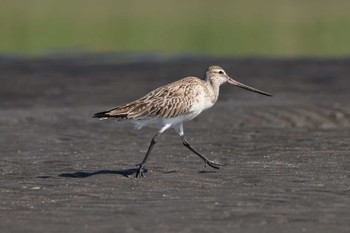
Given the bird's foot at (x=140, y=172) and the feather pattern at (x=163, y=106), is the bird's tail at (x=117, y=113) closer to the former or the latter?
the feather pattern at (x=163, y=106)

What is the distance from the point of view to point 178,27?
3080 centimetres

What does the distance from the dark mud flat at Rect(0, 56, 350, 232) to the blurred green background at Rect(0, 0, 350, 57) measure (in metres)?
4.91

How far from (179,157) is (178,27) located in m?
19.0

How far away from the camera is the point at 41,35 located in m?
29.5

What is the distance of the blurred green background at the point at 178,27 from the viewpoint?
86.6 feet

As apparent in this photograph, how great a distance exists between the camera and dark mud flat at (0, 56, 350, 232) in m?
8.51

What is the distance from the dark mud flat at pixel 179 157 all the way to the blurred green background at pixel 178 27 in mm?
4911

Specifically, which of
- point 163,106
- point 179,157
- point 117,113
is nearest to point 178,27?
point 179,157

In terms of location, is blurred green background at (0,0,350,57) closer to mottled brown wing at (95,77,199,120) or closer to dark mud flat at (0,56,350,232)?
dark mud flat at (0,56,350,232)

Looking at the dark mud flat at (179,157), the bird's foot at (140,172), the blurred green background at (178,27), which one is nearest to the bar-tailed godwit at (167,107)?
the bird's foot at (140,172)

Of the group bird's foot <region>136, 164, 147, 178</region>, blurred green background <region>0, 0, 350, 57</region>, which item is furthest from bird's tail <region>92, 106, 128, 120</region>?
blurred green background <region>0, 0, 350, 57</region>

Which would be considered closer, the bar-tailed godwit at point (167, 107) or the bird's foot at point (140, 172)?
the bird's foot at point (140, 172)

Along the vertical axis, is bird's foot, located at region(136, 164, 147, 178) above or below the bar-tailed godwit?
below

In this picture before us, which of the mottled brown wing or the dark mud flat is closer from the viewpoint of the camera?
the dark mud flat
